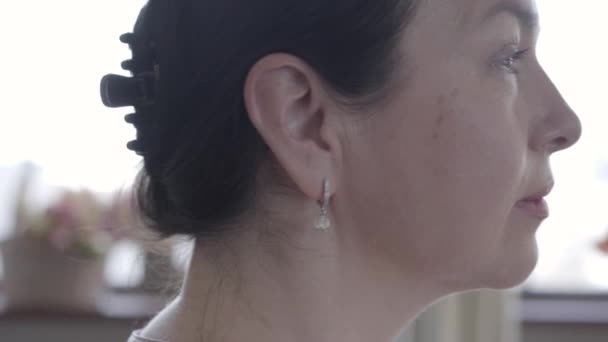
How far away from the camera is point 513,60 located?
0.92 meters

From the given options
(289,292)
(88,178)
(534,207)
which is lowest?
(289,292)

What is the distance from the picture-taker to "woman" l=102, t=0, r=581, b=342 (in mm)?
858

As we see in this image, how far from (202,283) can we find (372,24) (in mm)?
312

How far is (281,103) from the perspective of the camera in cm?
86

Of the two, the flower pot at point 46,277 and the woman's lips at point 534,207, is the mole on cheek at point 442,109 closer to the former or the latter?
the woman's lips at point 534,207

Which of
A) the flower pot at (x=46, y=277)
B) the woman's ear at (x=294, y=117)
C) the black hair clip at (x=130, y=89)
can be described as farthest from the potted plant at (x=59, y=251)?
the woman's ear at (x=294, y=117)

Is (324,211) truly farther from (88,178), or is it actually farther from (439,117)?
(88,178)

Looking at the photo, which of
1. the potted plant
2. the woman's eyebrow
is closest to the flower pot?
the potted plant

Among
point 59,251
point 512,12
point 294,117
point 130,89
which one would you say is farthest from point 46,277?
point 512,12

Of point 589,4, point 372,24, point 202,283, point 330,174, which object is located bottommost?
point 202,283

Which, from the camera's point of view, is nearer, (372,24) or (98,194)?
(372,24)

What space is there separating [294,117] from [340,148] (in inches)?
2.2

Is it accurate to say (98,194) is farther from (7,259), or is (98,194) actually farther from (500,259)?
(500,259)

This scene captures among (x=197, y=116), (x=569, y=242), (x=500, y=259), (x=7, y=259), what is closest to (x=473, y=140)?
(x=500, y=259)
